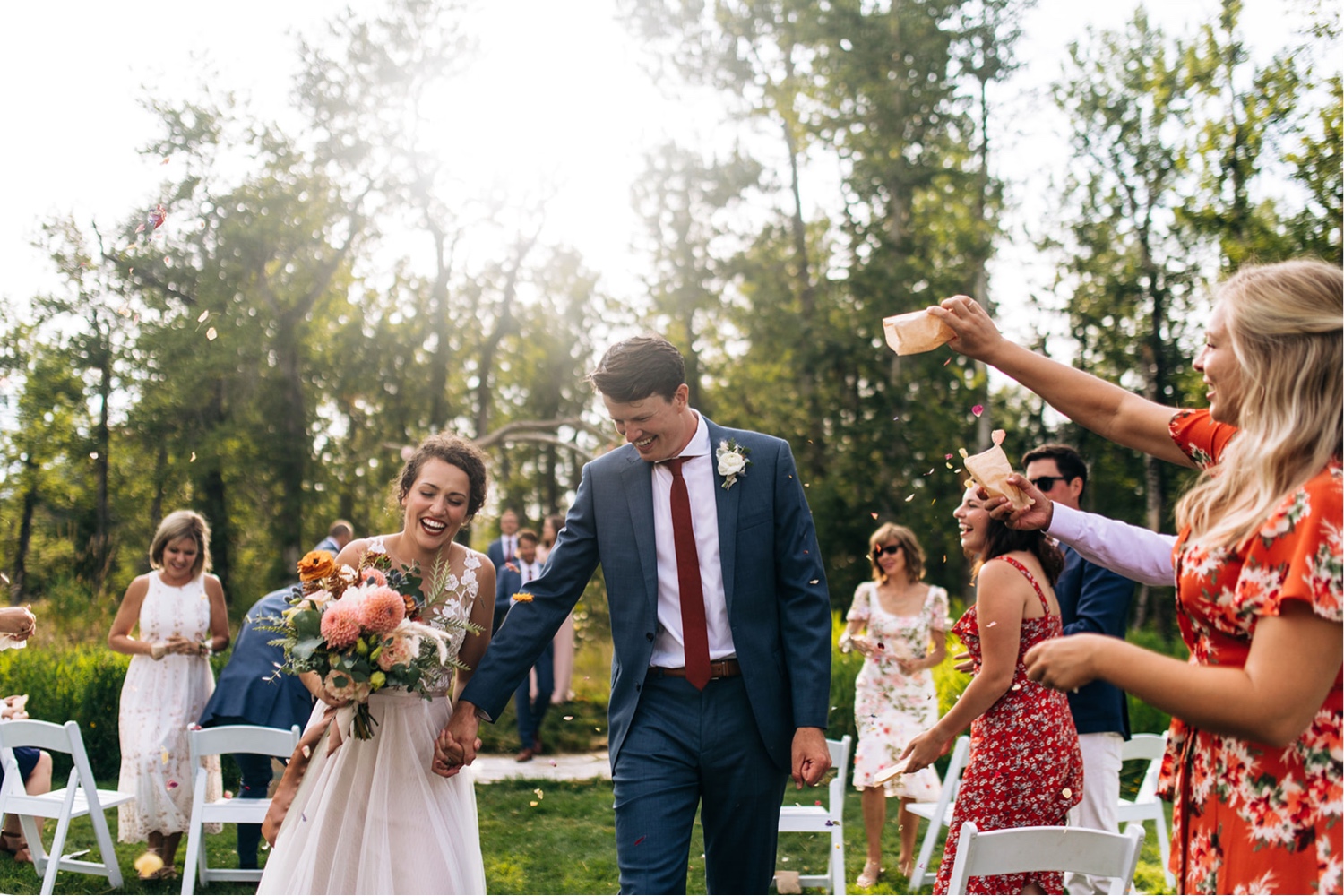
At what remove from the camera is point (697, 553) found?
367cm

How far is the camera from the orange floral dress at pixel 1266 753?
6.21 feet

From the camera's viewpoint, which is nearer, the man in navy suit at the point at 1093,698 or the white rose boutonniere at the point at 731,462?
the white rose boutonniere at the point at 731,462

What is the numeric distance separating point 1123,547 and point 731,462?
4.24 feet

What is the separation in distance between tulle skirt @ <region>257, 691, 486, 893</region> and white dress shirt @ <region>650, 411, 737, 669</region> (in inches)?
37.0

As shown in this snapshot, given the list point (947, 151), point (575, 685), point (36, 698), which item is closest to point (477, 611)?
point (36, 698)

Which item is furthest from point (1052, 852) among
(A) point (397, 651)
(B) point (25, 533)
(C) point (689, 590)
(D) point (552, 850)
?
(B) point (25, 533)

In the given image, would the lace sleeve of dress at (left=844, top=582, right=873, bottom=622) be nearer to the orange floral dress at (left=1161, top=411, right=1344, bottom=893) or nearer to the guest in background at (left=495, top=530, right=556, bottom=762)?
the guest in background at (left=495, top=530, right=556, bottom=762)

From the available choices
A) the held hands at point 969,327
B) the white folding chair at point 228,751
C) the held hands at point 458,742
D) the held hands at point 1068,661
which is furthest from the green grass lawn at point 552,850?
the held hands at point 1068,661

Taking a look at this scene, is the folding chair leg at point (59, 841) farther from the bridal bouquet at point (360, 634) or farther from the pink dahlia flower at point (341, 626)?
the pink dahlia flower at point (341, 626)

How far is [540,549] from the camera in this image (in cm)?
1341

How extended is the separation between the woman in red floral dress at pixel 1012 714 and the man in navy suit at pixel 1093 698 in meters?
1.13

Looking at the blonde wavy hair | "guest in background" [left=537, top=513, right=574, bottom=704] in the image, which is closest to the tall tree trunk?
"guest in background" [left=537, top=513, right=574, bottom=704]

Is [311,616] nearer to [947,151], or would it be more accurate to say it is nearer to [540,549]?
[540,549]

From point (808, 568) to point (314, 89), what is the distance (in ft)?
64.2
